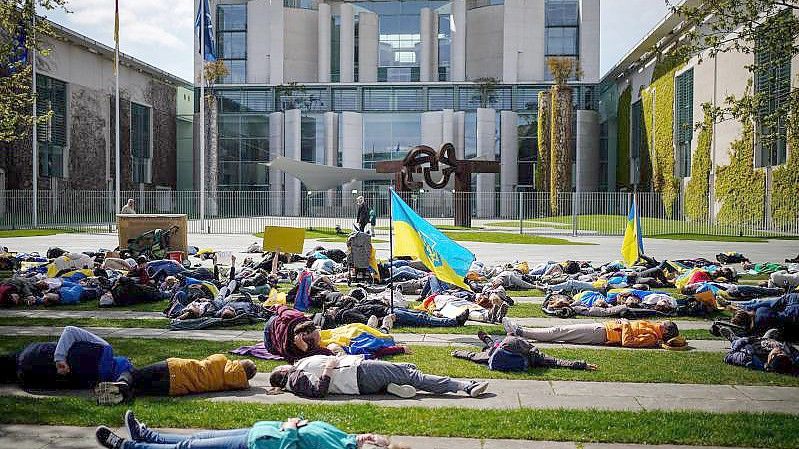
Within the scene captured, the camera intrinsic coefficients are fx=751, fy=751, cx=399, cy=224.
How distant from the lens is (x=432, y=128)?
63.0 meters

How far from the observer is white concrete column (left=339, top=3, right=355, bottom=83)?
6806 centimetres

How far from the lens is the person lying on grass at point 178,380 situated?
6984mm

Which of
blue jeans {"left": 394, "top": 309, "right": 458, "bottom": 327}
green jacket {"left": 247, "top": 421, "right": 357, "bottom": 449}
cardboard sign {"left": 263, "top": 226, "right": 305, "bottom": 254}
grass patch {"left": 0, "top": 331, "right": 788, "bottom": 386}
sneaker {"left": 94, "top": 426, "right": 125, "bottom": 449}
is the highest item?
cardboard sign {"left": 263, "top": 226, "right": 305, "bottom": 254}

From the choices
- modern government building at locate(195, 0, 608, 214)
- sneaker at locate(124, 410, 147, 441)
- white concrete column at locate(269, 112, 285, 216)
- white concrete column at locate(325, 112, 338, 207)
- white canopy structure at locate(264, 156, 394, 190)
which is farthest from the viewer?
white concrete column at locate(269, 112, 285, 216)

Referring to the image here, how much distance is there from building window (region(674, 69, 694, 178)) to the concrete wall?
22651mm

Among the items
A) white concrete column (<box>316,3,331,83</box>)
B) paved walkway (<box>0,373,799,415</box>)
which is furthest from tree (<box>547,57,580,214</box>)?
paved walkway (<box>0,373,799,415</box>)

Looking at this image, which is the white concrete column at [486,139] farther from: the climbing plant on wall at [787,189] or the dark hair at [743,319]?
the dark hair at [743,319]

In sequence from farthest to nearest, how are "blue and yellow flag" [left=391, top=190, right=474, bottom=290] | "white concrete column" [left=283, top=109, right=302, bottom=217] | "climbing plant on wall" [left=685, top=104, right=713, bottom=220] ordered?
"white concrete column" [left=283, top=109, right=302, bottom=217]
"climbing plant on wall" [left=685, top=104, right=713, bottom=220]
"blue and yellow flag" [left=391, top=190, right=474, bottom=290]

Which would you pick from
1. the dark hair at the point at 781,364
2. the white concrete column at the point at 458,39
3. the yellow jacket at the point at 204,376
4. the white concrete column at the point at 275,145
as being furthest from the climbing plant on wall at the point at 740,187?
the white concrete column at the point at 275,145

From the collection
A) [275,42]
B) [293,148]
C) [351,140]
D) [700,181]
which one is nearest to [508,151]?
[351,140]

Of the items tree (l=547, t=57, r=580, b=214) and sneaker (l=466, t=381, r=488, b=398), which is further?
tree (l=547, t=57, r=580, b=214)

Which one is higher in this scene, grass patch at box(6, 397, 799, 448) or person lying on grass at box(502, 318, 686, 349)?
person lying on grass at box(502, 318, 686, 349)

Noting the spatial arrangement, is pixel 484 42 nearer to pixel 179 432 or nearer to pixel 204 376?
pixel 204 376

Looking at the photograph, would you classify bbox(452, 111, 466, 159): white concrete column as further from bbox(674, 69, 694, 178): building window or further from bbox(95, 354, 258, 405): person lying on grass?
bbox(95, 354, 258, 405): person lying on grass
